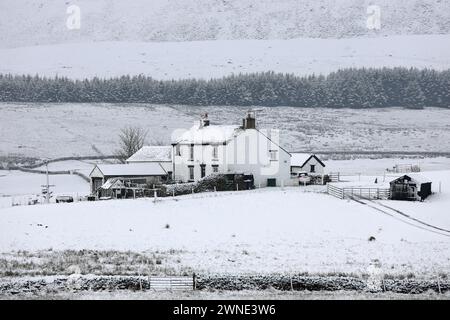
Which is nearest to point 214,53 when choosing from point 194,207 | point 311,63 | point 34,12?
point 311,63

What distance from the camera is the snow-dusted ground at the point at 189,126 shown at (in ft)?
381

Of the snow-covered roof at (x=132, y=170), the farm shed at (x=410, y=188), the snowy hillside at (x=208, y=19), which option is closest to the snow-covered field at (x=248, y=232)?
the farm shed at (x=410, y=188)

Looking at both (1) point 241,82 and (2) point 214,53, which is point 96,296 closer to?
(1) point 241,82

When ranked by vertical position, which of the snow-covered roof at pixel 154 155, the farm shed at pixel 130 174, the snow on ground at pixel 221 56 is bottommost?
the farm shed at pixel 130 174

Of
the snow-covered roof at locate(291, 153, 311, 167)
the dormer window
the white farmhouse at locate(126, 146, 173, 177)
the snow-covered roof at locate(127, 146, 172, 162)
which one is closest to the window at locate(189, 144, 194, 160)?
the dormer window

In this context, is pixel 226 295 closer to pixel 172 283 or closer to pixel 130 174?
pixel 172 283

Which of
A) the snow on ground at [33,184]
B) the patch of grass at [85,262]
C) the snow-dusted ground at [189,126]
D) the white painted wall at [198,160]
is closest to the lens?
the patch of grass at [85,262]

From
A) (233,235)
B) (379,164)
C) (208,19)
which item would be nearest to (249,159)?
(233,235)

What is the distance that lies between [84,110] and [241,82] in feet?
118

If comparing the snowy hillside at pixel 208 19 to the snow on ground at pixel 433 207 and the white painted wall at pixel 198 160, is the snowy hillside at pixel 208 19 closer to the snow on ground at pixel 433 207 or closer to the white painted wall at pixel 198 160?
the white painted wall at pixel 198 160

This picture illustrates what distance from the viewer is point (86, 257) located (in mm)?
33469

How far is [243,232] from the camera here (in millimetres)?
41688

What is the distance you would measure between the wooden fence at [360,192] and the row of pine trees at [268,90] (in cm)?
9083

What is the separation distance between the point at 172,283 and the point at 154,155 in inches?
1786
